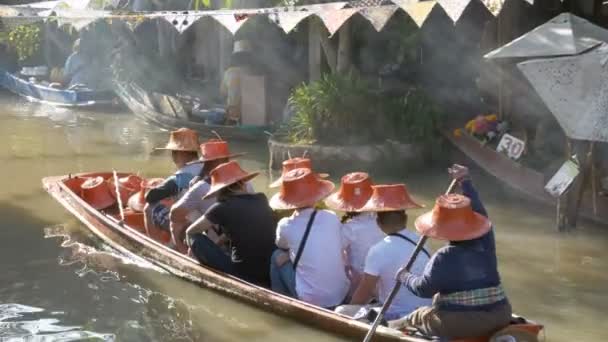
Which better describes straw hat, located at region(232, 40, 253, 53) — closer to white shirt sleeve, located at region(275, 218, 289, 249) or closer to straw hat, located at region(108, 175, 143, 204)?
straw hat, located at region(108, 175, 143, 204)

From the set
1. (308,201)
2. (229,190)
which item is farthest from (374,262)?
(229,190)

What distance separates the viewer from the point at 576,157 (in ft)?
32.1

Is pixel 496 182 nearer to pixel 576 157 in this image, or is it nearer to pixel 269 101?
pixel 576 157

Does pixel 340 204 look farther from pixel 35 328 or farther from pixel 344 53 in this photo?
pixel 344 53

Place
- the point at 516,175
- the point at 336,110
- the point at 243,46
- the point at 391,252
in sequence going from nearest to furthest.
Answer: the point at 391,252
the point at 516,175
the point at 336,110
the point at 243,46

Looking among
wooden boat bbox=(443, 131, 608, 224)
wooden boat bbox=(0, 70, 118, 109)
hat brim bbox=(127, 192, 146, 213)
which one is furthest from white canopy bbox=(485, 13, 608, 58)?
wooden boat bbox=(0, 70, 118, 109)

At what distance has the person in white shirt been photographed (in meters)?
6.61

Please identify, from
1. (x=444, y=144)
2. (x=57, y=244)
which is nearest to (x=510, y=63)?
(x=444, y=144)

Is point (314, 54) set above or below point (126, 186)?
above

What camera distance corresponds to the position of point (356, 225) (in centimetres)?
671

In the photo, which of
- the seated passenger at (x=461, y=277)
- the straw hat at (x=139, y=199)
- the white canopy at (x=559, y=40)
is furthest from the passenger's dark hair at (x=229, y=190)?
the white canopy at (x=559, y=40)

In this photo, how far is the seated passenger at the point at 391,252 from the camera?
596cm

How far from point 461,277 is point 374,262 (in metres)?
0.93

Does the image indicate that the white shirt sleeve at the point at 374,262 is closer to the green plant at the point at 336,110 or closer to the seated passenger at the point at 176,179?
the seated passenger at the point at 176,179
